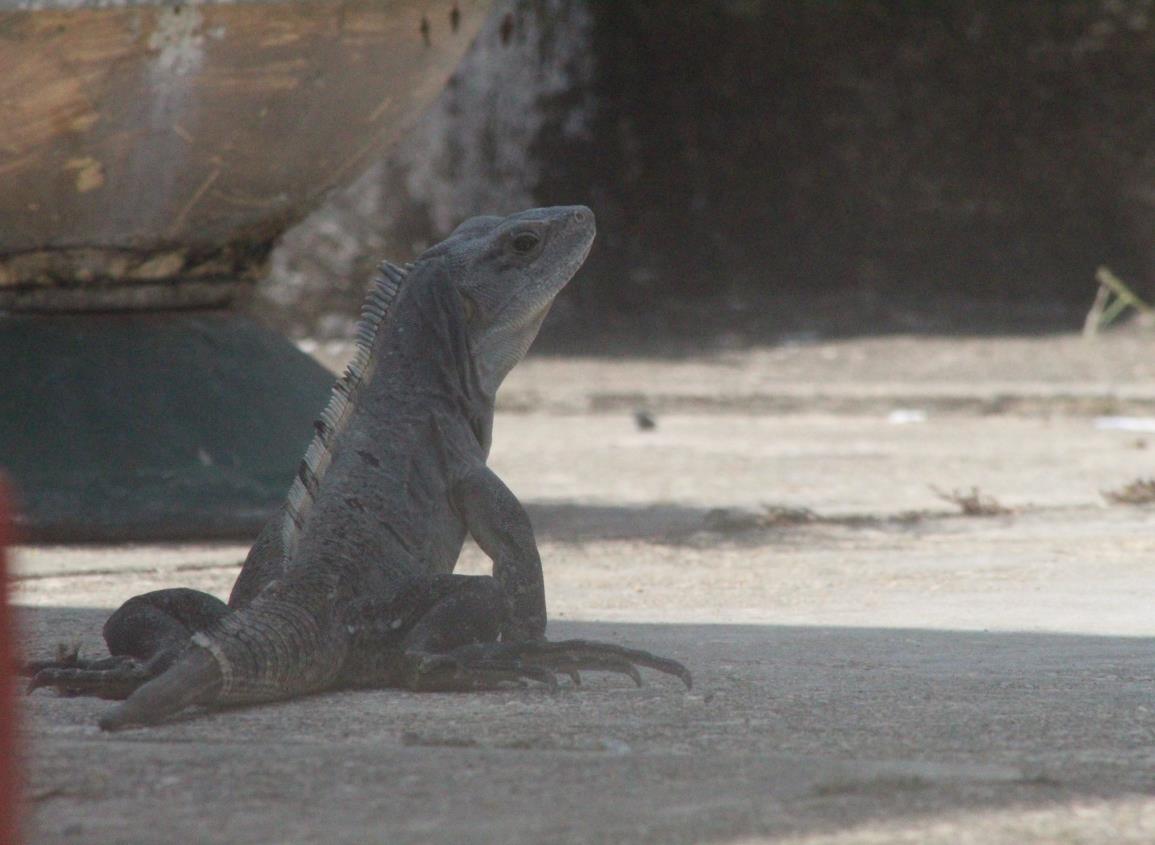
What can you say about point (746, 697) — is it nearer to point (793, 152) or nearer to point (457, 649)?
point (457, 649)

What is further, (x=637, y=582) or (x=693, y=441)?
(x=693, y=441)

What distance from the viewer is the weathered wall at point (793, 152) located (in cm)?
1514

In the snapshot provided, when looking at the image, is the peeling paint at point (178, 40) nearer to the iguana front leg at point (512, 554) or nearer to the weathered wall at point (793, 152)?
the iguana front leg at point (512, 554)

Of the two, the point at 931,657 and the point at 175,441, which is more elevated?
the point at 175,441

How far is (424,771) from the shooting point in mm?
3051

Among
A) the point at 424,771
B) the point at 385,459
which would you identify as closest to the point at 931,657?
Result: the point at 385,459

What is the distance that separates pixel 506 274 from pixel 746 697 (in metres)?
1.16

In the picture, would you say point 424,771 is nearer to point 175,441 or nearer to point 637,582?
point 637,582

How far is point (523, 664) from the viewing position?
3.81 metres

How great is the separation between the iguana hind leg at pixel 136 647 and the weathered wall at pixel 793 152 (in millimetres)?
11350

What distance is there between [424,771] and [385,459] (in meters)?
1.14

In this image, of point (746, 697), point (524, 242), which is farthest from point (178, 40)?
point (746, 697)

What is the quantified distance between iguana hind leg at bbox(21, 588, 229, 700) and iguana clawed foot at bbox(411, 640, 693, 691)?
0.49 meters

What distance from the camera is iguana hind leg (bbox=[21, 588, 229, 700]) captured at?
3779 millimetres
